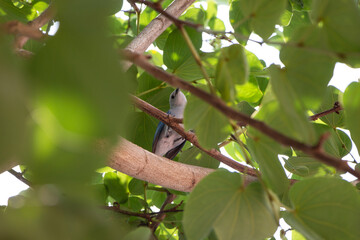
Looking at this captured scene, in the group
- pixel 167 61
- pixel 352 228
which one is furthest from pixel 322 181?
pixel 167 61

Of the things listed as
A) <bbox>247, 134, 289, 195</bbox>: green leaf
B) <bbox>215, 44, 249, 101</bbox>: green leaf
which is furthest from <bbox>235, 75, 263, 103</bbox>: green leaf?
<bbox>215, 44, 249, 101</bbox>: green leaf

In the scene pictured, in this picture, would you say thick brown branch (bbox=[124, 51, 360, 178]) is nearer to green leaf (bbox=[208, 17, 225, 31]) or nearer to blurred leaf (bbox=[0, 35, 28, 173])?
blurred leaf (bbox=[0, 35, 28, 173])

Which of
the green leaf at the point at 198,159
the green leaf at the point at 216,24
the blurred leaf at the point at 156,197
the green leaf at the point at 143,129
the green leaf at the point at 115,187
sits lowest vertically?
the blurred leaf at the point at 156,197

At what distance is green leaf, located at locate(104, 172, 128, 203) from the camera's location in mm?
1187

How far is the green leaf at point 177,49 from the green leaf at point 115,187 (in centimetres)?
42

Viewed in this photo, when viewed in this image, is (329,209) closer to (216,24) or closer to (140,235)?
(140,235)

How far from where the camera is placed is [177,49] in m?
0.99

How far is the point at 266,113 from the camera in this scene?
0.42 m

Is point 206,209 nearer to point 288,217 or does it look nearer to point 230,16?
point 288,217

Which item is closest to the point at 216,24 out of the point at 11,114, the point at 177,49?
the point at 177,49

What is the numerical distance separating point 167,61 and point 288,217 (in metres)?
0.62

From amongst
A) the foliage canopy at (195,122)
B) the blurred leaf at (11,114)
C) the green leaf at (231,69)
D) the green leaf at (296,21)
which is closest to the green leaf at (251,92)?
the foliage canopy at (195,122)

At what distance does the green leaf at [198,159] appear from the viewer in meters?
0.99

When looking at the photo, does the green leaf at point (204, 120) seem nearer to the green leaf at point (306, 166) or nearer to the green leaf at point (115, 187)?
the green leaf at point (306, 166)
